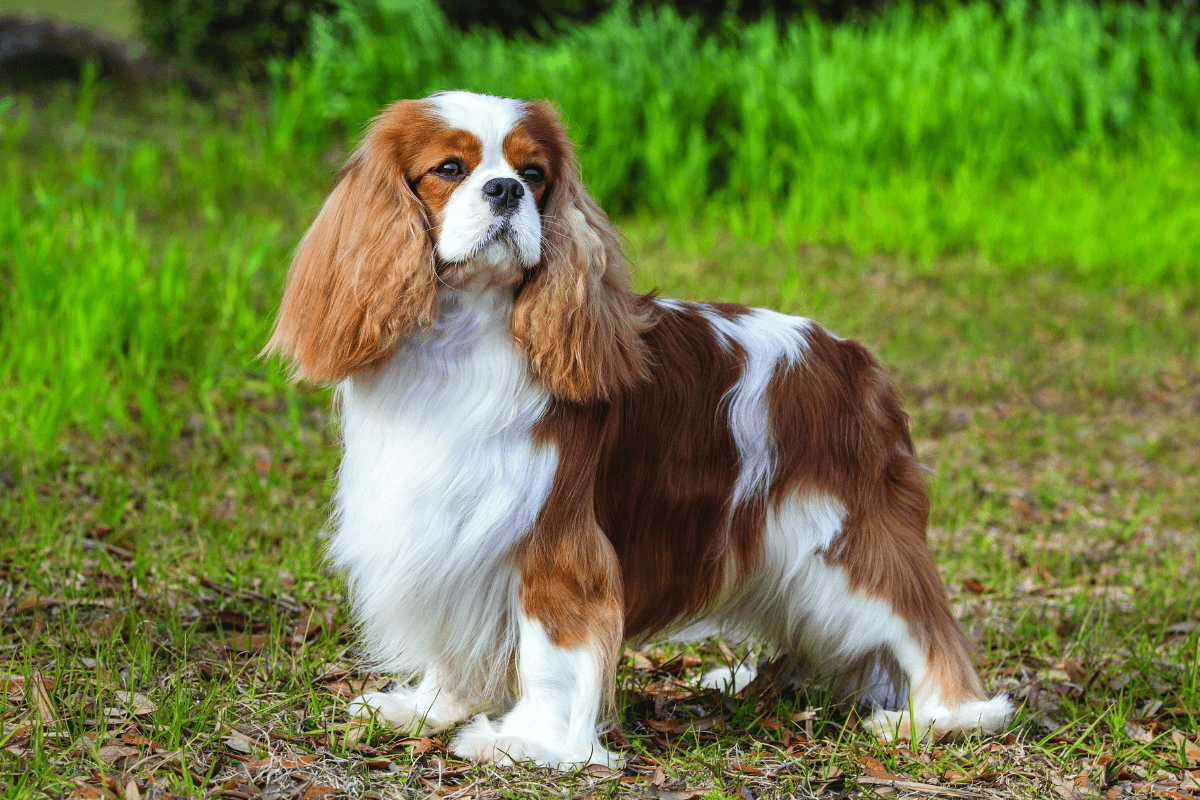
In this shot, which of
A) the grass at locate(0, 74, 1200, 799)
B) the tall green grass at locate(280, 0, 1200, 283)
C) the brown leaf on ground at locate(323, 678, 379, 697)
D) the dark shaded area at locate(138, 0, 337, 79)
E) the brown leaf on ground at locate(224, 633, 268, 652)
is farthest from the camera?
the dark shaded area at locate(138, 0, 337, 79)

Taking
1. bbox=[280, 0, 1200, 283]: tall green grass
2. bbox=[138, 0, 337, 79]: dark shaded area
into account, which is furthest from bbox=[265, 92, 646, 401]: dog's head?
bbox=[138, 0, 337, 79]: dark shaded area

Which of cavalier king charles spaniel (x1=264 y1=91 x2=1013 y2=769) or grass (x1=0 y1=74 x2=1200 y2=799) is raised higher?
cavalier king charles spaniel (x1=264 y1=91 x2=1013 y2=769)

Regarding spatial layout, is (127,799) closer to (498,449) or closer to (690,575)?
(498,449)

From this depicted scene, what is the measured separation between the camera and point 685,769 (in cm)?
274

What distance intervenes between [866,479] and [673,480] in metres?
0.50

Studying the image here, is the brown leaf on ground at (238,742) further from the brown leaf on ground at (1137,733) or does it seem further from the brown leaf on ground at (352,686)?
the brown leaf on ground at (1137,733)

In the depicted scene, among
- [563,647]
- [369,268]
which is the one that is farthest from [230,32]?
[563,647]

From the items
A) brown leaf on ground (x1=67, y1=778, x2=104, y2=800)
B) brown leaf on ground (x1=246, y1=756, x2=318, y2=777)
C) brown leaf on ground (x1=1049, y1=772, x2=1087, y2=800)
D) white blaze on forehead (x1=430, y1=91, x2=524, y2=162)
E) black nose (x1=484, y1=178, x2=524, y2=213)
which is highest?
white blaze on forehead (x1=430, y1=91, x2=524, y2=162)

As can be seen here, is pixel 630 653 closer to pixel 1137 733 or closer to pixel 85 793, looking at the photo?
pixel 1137 733

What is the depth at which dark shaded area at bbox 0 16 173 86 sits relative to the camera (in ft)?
30.8

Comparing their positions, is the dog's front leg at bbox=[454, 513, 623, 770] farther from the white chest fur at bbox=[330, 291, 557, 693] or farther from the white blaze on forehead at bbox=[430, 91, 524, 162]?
the white blaze on forehead at bbox=[430, 91, 524, 162]

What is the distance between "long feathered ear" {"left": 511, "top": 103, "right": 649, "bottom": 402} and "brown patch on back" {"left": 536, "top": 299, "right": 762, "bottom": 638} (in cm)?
12

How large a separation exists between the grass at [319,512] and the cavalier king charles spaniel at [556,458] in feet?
0.70

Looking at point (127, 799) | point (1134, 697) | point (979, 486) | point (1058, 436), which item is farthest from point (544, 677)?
point (1058, 436)
